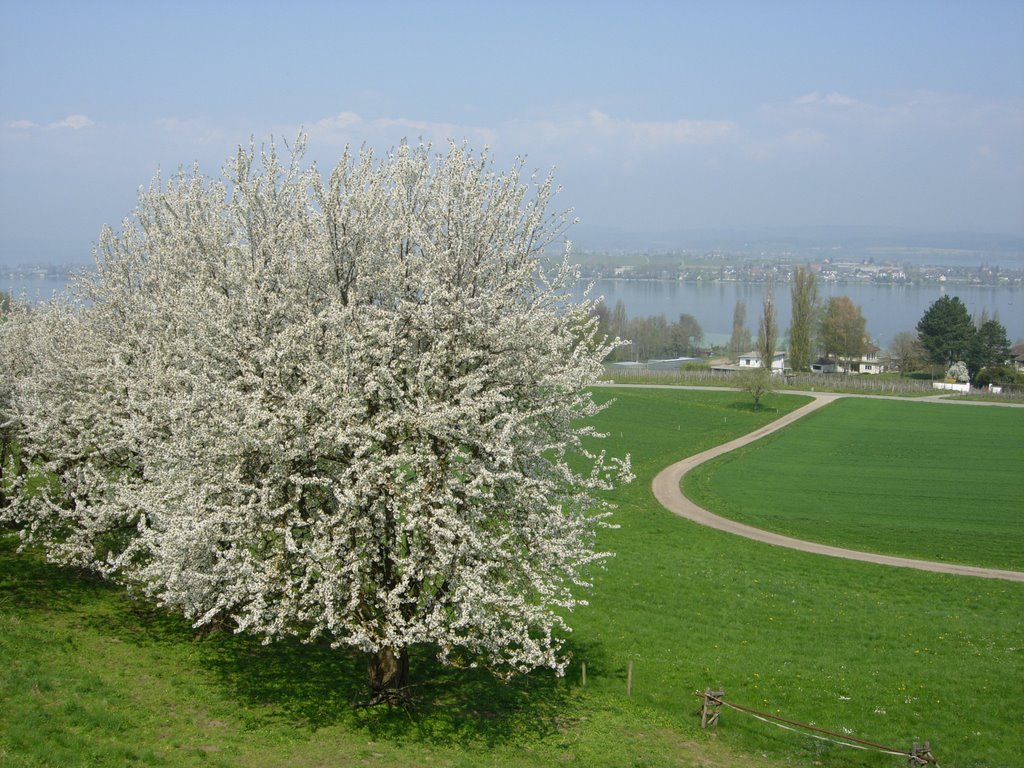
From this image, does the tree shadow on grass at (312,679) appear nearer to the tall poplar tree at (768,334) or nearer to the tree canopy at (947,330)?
the tall poplar tree at (768,334)

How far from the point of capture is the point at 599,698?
19.5 metres

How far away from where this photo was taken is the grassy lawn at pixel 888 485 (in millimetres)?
37406

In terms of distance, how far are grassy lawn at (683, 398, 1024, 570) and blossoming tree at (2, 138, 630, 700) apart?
24.8 metres

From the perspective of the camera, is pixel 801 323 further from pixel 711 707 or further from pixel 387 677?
pixel 387 677

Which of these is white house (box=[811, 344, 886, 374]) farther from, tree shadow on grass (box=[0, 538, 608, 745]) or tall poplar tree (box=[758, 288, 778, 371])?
tree shadow on grass (box=[0, 538, 608, 745])

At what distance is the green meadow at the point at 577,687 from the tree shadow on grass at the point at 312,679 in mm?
54

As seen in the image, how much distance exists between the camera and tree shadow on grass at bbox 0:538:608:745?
648 inches

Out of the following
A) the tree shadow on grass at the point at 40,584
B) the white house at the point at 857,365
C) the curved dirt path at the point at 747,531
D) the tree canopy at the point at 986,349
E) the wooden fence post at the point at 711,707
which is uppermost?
the tree canopy at the point at 986,349

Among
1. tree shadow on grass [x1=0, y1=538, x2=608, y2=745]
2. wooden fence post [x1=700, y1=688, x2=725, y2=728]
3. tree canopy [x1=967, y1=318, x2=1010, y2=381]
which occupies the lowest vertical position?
wooden fence post [x1=700, y1=688, x2=725, y2=728]

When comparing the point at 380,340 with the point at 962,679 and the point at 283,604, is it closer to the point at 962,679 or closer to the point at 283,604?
the point at 283,604

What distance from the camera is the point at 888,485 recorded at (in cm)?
4928

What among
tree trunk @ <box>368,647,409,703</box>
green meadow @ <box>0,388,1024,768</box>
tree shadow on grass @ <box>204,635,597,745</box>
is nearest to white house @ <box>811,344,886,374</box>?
green meadow @ <box>0,388,1024,768</box>

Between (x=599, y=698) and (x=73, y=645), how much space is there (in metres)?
11.6

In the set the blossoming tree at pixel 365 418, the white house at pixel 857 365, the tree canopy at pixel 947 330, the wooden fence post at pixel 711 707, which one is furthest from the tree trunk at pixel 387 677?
the white house at pixel 857 365
